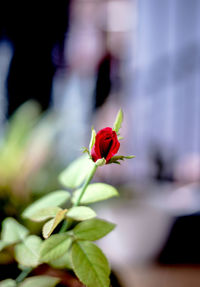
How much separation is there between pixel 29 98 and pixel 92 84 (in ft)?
4.15

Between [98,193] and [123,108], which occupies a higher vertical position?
[98,193]

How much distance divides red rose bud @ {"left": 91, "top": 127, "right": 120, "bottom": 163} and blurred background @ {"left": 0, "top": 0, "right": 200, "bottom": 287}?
19cm

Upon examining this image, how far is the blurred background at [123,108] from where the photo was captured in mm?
658

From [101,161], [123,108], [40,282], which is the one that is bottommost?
[123,108]

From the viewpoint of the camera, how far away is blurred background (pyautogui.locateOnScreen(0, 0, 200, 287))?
2.16 ft

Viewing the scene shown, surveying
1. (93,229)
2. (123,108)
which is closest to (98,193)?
(93,229)

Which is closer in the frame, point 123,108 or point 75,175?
point 75,175

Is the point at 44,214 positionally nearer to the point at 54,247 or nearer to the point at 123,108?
the point at 54,247

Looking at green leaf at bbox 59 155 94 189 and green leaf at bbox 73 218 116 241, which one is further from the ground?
green leaf at bbox 59 155 94 189

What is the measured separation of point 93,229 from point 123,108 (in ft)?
8.61

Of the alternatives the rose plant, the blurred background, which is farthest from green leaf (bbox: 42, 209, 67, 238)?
the blurred background

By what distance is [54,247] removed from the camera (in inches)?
10.1

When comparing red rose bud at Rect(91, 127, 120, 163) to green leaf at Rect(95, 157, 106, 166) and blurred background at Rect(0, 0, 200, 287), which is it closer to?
green leaf at Rect(95, 157, 106, 166)

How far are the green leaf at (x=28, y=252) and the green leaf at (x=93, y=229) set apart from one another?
0.04m
